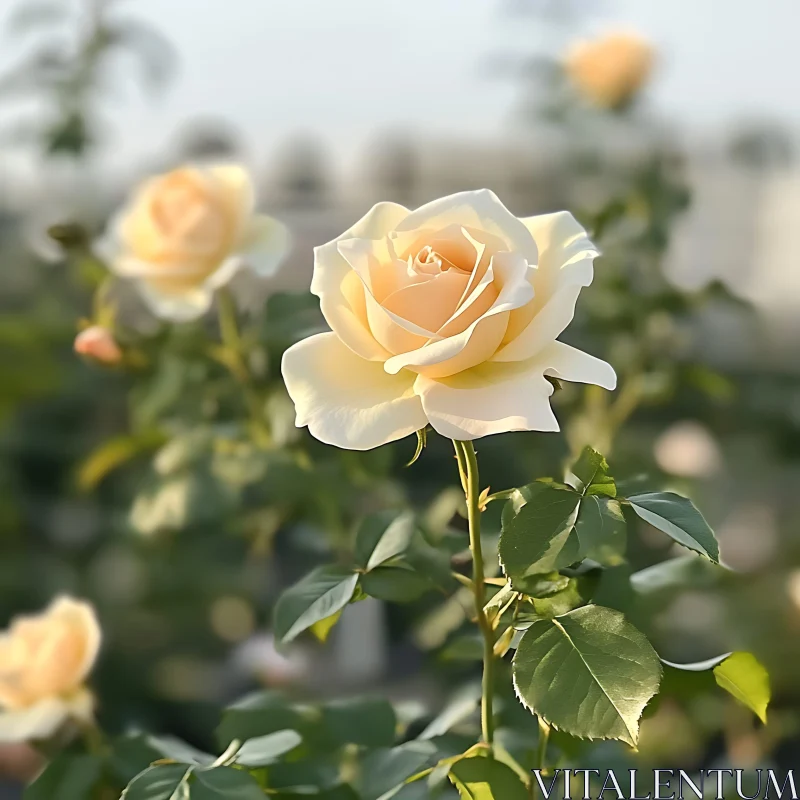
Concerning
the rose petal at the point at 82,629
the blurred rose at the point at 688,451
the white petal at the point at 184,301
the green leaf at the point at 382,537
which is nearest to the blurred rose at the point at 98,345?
the white petal at the point at 184,301

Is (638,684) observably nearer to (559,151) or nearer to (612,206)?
(612,206)

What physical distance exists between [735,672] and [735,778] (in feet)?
0.37

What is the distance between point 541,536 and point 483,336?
7 centimetres

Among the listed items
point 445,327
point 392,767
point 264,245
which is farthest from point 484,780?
point 264,245

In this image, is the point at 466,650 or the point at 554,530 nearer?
the point at 554,530

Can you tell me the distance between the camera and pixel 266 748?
1.21 feet

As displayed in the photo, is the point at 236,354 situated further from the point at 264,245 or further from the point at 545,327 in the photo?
the point at 545,327

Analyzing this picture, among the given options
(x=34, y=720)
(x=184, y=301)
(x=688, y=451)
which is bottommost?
(x=688, y=451)

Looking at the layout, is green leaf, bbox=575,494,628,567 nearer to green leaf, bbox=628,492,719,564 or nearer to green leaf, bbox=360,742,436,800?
green leaf, bbox=628,492,719,564

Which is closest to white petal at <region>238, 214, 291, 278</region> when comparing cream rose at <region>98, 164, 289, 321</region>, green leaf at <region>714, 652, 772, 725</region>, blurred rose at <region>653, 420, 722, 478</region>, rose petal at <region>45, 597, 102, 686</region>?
cream rose at <region>98, 164, 289, 321</region>

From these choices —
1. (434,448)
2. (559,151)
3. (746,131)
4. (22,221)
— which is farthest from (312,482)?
(22,221)

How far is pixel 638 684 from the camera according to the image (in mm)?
280

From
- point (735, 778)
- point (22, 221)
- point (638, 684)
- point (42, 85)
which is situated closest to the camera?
point (638, 684)

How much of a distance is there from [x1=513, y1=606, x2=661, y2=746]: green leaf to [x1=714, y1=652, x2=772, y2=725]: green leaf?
6 cm
